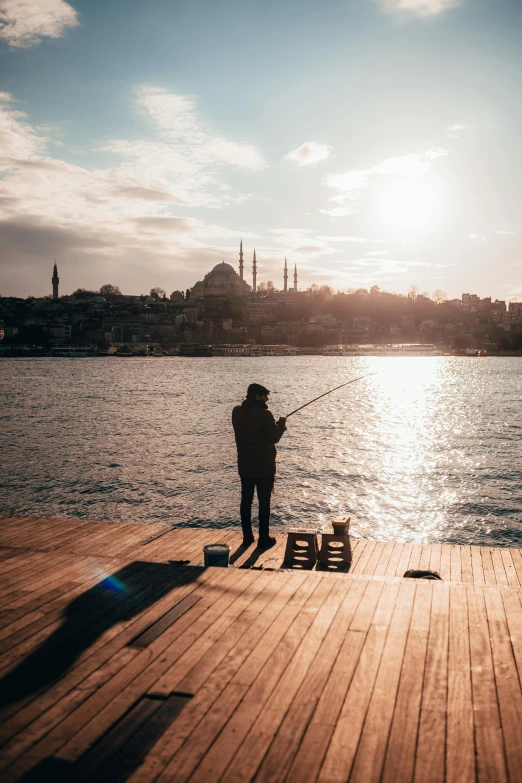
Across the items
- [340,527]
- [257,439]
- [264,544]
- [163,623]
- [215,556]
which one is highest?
[257,439]

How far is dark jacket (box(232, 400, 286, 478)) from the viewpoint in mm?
7609

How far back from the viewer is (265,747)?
10.4 feet

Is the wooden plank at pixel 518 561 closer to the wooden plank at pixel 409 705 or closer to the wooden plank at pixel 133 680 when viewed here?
the wooden plank at pixel 409 705

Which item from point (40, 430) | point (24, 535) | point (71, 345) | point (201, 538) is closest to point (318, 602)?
point (201, 538)

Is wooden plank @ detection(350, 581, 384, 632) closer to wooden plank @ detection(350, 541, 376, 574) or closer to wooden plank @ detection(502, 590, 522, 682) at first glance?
wooden plank @ detection(502, 590, 522, 682)

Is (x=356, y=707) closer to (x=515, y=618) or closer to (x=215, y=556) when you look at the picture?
(x=515, y=618)

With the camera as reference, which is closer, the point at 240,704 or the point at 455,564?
the point at 240,704

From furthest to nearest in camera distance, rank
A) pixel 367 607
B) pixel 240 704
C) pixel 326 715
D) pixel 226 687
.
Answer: pixel 367 607 < pixel 226 687 < pixel 240 704 < pixel 326 715

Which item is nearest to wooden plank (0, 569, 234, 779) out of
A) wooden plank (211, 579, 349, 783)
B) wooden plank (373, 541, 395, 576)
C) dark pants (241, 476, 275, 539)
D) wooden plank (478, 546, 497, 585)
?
wooden plank (211, 579, 349, 783)

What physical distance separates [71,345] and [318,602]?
196m

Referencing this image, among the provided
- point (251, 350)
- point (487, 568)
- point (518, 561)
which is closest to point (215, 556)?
point (487, 568)

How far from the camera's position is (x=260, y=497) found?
317 inches

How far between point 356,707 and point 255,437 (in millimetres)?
4366

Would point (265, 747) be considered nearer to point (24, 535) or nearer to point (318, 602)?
point (318, 602)
